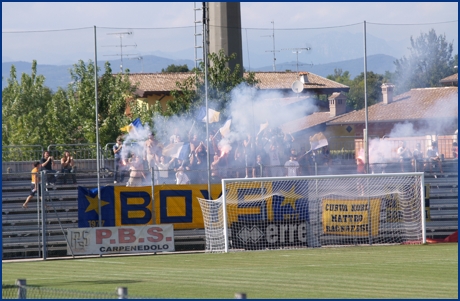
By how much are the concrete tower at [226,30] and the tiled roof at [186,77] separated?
71.8 ft

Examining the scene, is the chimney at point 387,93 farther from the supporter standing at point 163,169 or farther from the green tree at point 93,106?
the supporter standing at point 163,169

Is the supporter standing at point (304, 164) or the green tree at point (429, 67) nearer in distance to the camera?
the supporter standing at point (304, 164)

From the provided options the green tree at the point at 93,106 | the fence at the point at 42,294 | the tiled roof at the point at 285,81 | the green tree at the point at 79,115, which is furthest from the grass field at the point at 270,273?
the tiled roof at the point at 285,81

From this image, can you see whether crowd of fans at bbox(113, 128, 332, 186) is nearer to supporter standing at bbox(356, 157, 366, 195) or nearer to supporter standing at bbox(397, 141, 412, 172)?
supporter standing at bbox(356, 157, 366, 195)

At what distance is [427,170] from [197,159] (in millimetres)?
7054

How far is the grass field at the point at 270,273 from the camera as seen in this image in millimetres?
13172

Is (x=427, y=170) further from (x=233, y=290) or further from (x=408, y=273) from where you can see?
(x=233, y=290)

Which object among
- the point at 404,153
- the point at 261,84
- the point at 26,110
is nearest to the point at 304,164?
the point at 404,153

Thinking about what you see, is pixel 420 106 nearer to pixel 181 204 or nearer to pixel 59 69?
pixel 181 204

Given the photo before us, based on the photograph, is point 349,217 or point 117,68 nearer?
point 349,217

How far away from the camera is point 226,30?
34250mm

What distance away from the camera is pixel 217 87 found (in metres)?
33.1

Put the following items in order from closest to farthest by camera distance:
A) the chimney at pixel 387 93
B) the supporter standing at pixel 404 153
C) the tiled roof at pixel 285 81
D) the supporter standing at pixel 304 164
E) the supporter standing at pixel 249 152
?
the supporter standing at pixel 304 164
the supporter standing at pixel 249 152
the supporter standing at pixel 404 153
the chimney at pixel 387 93
the tiled roof at pixel 285 81

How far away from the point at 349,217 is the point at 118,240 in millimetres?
6512
